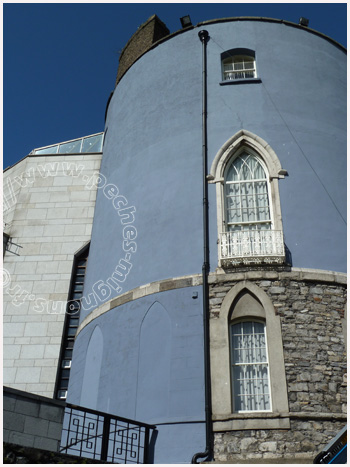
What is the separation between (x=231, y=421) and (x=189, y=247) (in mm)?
3994

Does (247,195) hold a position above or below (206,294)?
above

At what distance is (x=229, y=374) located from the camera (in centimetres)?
1050

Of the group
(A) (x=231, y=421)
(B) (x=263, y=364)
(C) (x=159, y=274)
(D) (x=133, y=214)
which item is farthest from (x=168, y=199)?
(A) (x=231, y=421)

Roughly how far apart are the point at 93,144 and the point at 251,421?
43.1 ft

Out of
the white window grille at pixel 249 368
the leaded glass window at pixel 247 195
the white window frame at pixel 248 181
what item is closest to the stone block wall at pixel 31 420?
the white window grille at pixel 249 368

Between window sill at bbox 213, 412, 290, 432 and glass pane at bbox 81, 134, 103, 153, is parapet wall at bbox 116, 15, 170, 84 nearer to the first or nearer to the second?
glass pane at bbox 81, 134, 103, 153

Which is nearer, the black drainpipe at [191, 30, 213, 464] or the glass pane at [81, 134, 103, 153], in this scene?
the black drainpipe at [191, 30, 213, 464]

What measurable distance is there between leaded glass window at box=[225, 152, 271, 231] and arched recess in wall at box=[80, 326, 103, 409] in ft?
13.6

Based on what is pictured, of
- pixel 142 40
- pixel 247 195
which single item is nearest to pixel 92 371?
pixel 247 195

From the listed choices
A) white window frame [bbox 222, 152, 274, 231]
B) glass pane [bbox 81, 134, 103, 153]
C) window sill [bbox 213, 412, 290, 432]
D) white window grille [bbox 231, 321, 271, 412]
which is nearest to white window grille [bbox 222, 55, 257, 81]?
white window frame [bbox 222, 152, 274, 231]

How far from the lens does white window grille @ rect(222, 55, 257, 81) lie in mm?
15164

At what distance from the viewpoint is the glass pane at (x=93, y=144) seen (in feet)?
65.6

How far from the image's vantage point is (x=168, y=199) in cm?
1326

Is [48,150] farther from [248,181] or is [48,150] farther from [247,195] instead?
[247,195]
